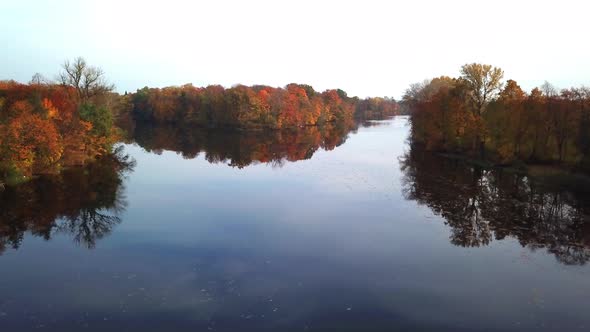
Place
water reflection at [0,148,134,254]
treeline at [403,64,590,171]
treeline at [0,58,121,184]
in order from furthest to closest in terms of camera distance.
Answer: treeline at [403,64,590,171] → treeline at [0,58,121,184] → water reflection at [0,148,134,254]

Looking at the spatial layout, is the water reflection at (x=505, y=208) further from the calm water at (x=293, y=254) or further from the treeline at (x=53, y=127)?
the treeline at (x=53, y=127)

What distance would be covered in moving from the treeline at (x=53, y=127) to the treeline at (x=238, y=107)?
1962 inches

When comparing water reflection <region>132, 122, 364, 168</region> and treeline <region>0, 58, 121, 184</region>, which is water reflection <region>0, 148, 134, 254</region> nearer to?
treeline <region>0, 58, 121, 184</region>

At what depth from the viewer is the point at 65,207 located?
31125mm

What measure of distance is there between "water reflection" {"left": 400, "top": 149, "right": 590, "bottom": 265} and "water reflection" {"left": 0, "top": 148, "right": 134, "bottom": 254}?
863 inches

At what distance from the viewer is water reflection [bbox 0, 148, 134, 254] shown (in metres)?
25.9

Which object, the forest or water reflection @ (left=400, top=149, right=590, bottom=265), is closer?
water reflection @ (left=400, top=149, right=590, bottom=265)

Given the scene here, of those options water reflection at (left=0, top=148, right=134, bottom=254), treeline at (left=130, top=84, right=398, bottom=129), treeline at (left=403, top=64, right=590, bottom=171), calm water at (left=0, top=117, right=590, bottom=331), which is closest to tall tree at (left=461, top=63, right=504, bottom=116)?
treeline at (left=403, top=64, right=590, bottom=171)

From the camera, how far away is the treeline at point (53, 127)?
36156 millimetres

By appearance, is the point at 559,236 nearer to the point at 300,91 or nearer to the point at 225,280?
the point at 225,280

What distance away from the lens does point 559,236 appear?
85.0 ft

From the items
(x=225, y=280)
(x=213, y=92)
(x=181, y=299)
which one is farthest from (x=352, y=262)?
(x=213, y=92)

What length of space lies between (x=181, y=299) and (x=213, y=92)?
122 metres

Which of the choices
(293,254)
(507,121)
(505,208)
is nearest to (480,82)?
(507,121)
